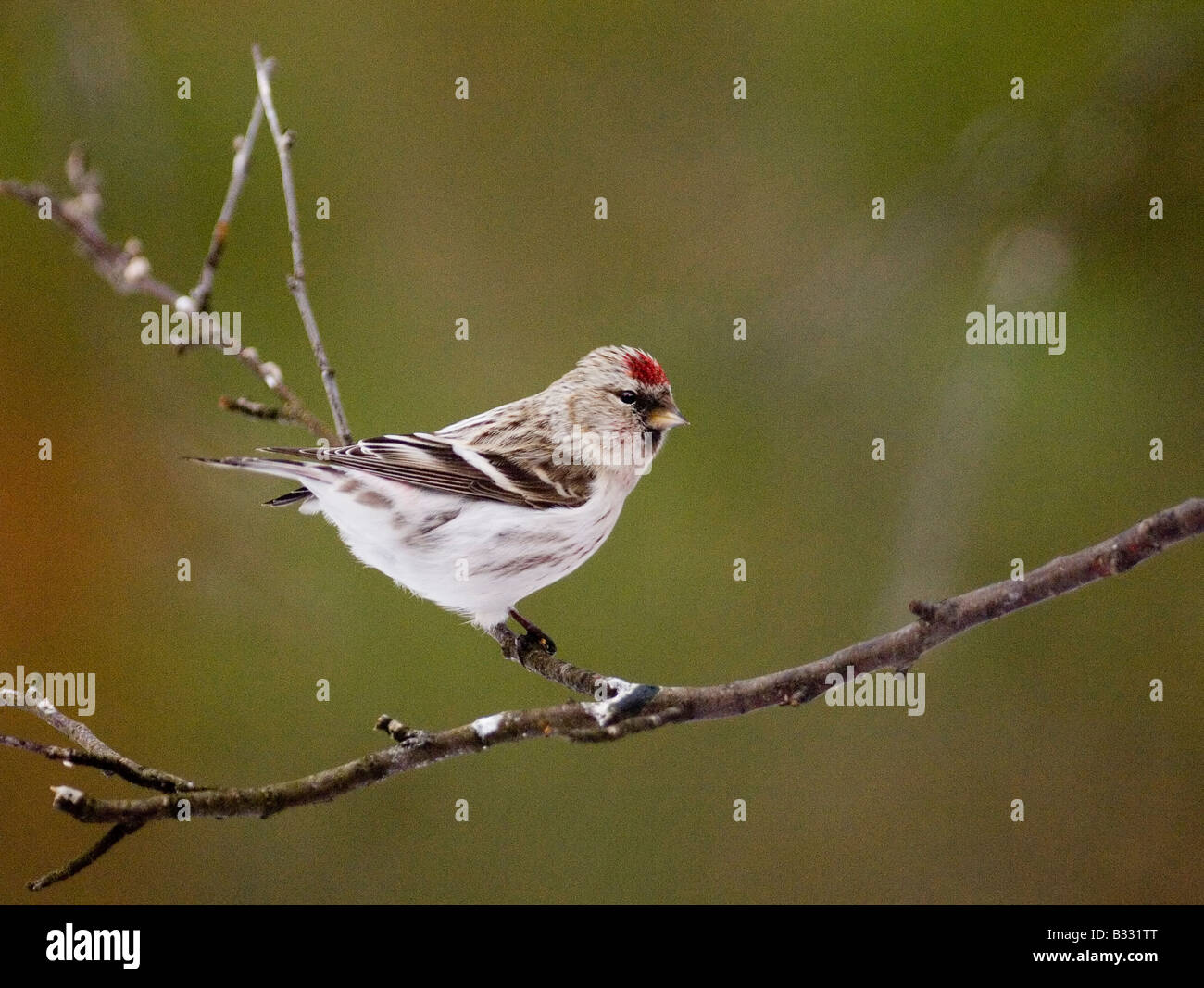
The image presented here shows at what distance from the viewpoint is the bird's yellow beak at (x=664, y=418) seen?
4.51 feet

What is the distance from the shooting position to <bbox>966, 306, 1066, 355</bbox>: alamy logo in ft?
5.44

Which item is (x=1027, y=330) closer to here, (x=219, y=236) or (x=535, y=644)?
(x=535, y=644)

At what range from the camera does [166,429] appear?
1931 millimetres

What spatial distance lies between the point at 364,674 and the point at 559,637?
17.2 inches

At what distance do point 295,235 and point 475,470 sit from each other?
0.37 meters

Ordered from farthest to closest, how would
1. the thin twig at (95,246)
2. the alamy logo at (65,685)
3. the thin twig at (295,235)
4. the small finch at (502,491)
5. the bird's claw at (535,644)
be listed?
the alamy logo at (65,685) → the bird's claw at (535,644) → the small finch at (502,491) → the thin twig at (295,235) → the thin twig at (95,246)

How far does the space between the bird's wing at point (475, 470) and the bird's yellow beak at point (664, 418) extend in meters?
0.10

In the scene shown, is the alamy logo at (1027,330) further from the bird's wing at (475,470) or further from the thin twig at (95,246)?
the thin twig at (95,246)

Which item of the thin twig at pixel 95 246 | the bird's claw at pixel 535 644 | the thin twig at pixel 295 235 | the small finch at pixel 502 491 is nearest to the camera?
the thin twig at pixel 95 246

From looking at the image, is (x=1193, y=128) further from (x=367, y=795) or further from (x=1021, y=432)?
(x=367, y=795)

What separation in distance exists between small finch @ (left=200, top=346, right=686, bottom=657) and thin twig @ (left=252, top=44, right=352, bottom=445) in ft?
0.23
